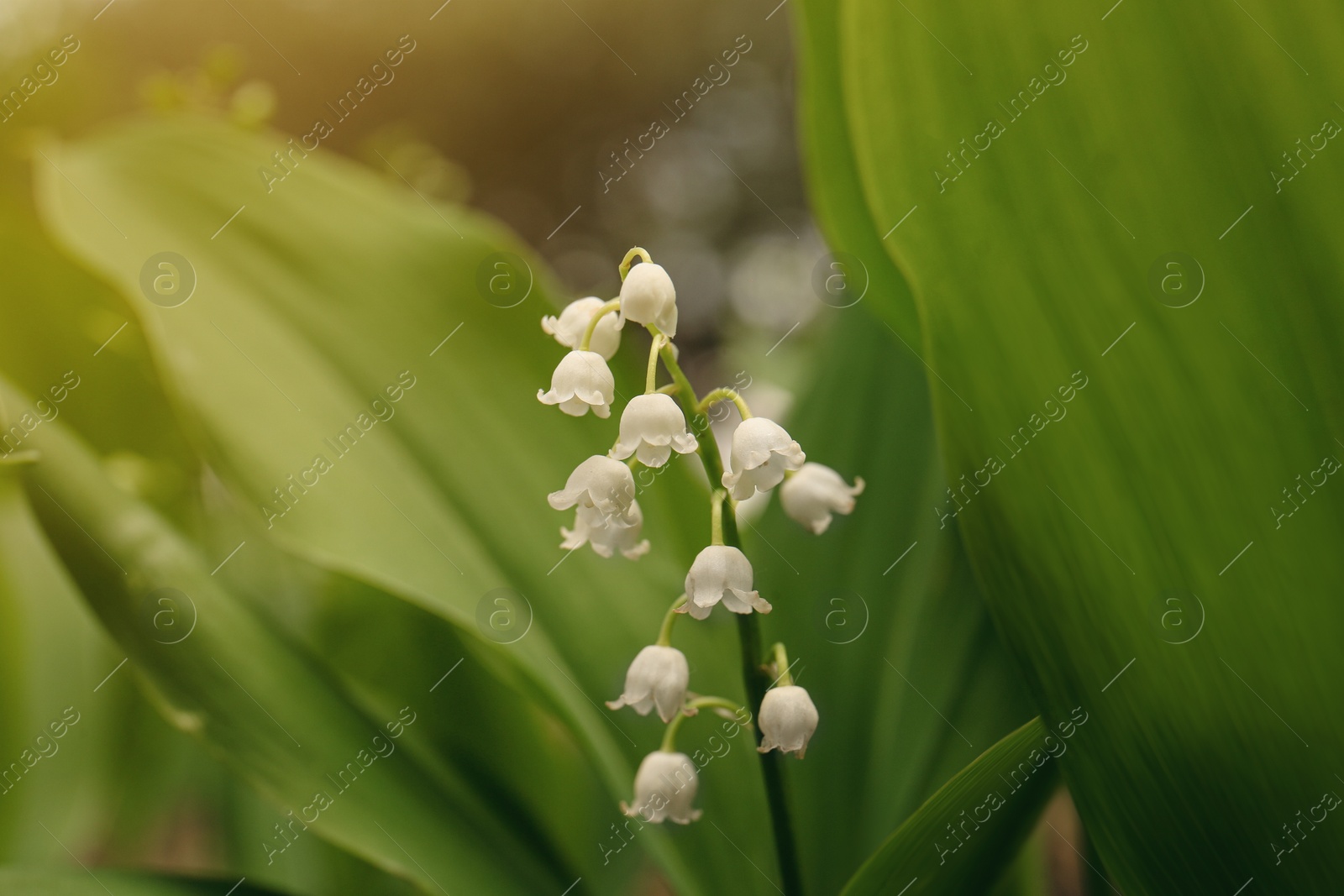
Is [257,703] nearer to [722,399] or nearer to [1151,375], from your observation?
[722,399]

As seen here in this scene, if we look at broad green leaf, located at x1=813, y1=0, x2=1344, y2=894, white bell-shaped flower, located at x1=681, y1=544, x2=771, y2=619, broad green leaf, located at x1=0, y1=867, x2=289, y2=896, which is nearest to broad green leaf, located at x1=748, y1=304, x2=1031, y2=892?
broad green leaf, located at x1=813, y1=0, x2=1344, y2=894

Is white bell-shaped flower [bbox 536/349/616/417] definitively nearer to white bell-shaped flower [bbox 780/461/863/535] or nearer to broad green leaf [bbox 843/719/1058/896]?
white bell-shaped flower [bbox 780/461/863/535]

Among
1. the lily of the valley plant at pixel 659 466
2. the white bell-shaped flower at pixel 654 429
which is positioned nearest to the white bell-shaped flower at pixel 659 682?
the lily of the valley plant at pixel 659 466

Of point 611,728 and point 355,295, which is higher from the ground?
point 355,295

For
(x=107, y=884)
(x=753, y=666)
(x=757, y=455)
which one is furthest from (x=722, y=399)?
(x=107, y=884)

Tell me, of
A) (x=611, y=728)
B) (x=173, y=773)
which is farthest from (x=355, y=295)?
(x=173, y=773)

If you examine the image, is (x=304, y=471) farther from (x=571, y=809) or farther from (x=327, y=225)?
(x=571, y=809)

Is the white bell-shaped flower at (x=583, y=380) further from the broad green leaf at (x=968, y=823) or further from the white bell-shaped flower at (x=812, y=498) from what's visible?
the broad green leaf at (x=968, y=823)
